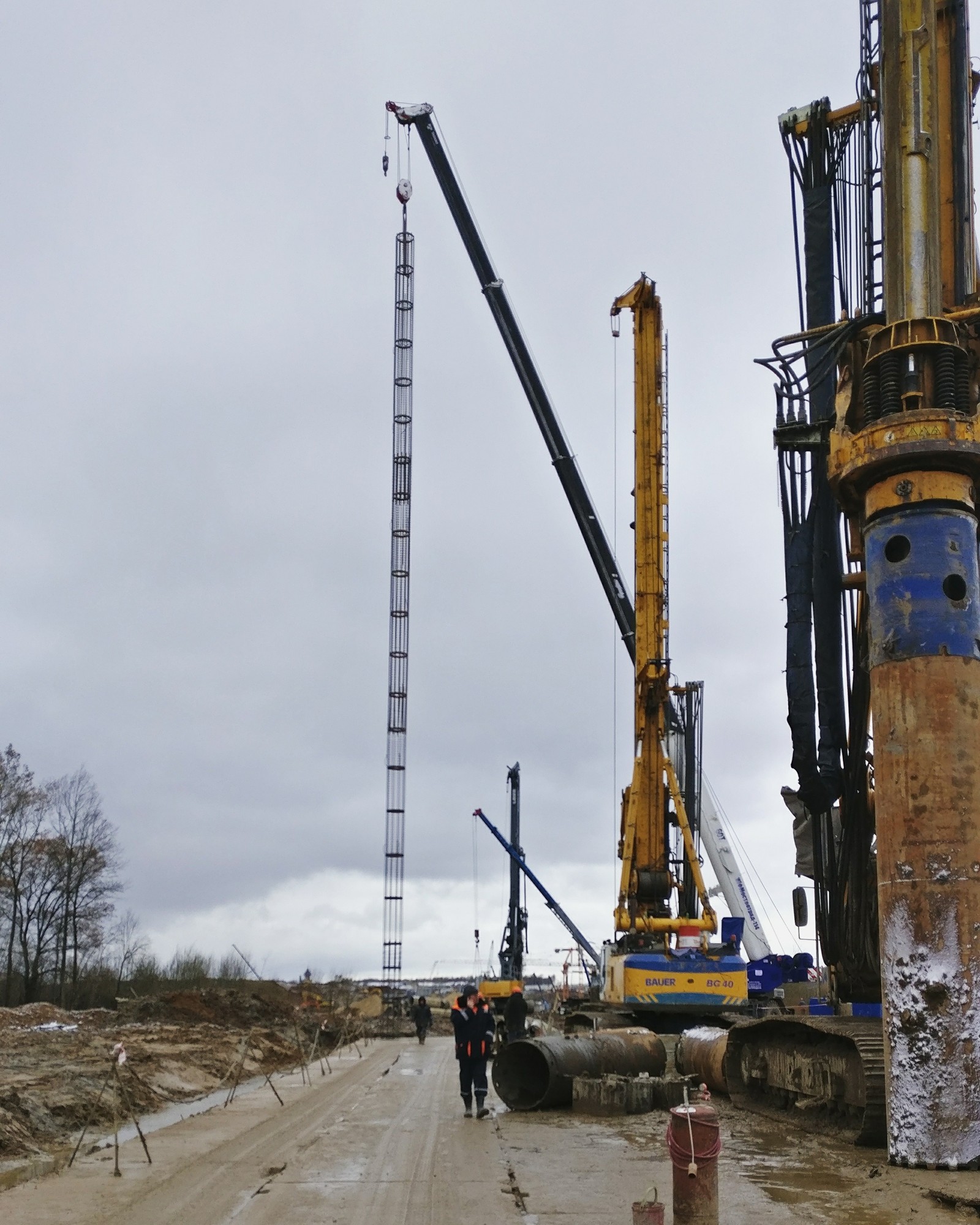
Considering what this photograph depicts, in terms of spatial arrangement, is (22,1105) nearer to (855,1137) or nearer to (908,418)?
(855,1137)

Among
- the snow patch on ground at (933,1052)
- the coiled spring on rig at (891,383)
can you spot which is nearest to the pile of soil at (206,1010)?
the snow patch on ground at (933,1052)

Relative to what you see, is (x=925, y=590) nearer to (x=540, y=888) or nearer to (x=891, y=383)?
(x=891, y=383)

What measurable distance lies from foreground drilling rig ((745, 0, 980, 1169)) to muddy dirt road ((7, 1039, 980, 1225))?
98 centimetres

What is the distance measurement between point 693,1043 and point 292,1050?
21.4m

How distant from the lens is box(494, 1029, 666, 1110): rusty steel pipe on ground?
A: 55.4 ft

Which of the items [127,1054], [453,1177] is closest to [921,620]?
[453,1177]

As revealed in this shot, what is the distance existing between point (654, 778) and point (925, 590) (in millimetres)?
17591

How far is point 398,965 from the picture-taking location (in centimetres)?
7175

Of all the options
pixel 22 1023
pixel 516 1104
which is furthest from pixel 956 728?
pixel 22 1023

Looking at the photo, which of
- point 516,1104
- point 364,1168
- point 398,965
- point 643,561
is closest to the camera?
point 364,1168

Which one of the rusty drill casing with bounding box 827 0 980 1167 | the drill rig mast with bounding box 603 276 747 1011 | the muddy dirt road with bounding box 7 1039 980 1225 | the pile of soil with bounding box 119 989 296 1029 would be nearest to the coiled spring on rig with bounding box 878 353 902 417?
the rusty drill casing with bounding box 827 0 980 1167

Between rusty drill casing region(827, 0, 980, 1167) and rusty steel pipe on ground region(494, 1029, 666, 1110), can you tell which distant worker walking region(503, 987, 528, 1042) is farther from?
rusty drill casing region(827, 0, 980, 1167)

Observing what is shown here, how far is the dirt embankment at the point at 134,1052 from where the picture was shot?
55.4 feet

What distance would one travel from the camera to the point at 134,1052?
93.0 feet
